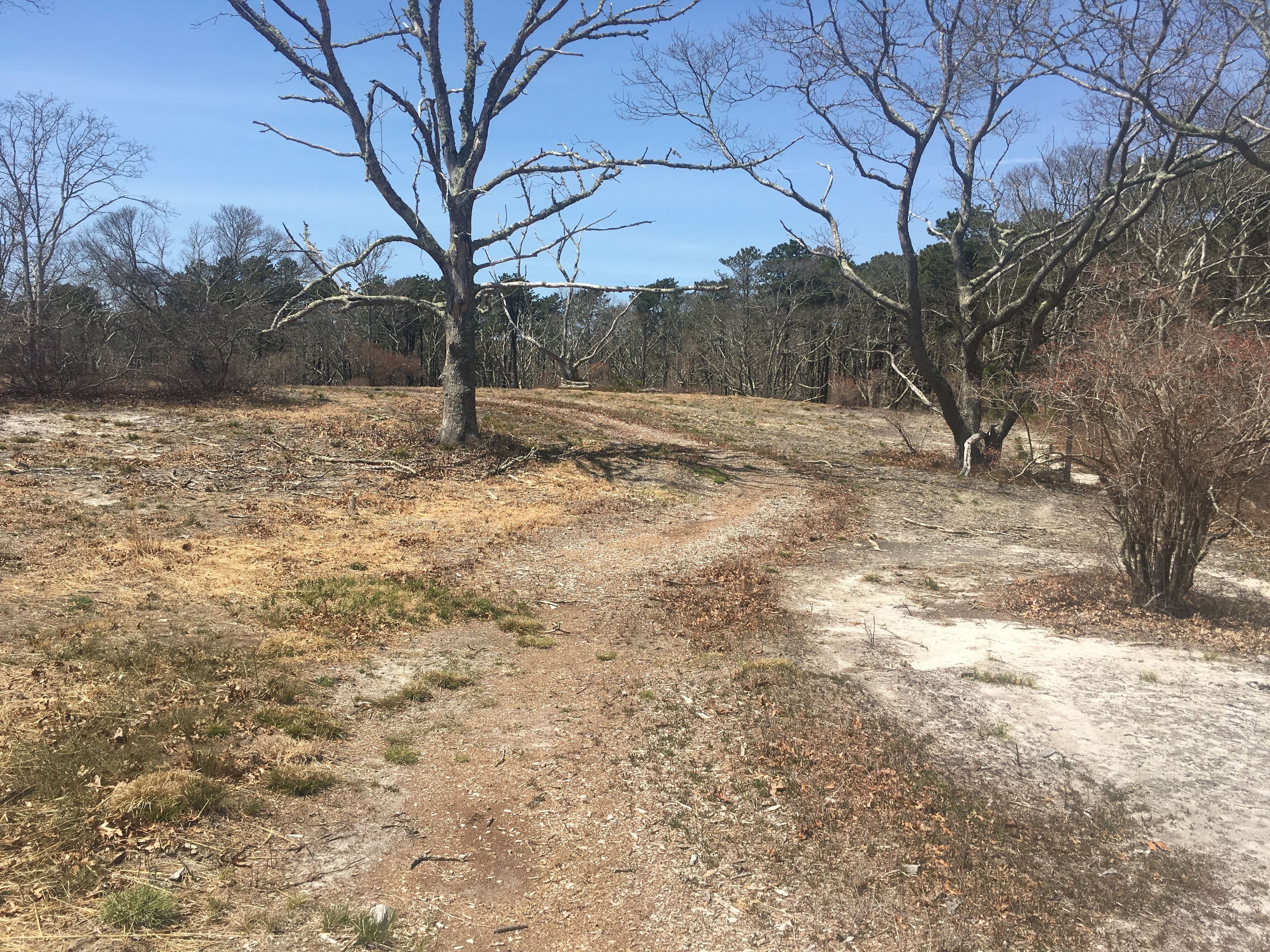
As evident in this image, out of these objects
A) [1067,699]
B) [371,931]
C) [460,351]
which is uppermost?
[460,351]

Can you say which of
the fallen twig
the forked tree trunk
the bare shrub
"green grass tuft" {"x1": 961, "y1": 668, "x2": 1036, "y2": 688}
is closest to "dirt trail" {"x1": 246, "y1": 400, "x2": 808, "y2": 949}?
the fallen twig

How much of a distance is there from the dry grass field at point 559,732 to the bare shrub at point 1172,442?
68 cm

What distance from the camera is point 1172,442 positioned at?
7.50m

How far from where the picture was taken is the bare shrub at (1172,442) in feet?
24.2

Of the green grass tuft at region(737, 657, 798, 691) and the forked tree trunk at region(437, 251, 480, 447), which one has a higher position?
the forked tree trunk at region(437, 251, 480, 447)

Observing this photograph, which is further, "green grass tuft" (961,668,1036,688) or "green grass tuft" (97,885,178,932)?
"green grass tuft" (961,668,1036,688)

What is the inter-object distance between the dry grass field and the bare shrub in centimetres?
68

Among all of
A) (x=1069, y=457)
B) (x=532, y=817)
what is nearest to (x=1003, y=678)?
(x=1069, y=457)

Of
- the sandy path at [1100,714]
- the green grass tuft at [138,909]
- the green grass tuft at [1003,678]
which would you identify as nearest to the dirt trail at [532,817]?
the green grass tuft at [138,909]

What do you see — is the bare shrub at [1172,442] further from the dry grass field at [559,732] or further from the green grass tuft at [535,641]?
the green grass tuft at [535,641]

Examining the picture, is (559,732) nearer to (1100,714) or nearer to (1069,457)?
(1100,714)

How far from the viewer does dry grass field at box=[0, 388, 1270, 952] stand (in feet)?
12.9

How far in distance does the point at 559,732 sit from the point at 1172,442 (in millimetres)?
6048

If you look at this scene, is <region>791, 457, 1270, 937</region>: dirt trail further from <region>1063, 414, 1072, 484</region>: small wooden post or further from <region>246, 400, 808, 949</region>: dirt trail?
<region>246, 400, 808, 949</region>: dirt trail
